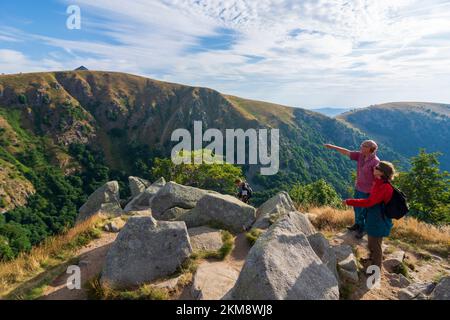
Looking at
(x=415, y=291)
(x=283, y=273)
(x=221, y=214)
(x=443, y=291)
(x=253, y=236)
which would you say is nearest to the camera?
(x=283, y=273)

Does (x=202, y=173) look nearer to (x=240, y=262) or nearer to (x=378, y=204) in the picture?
(x=240, y=262)

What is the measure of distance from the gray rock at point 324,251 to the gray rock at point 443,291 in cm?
218

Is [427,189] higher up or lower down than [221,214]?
lower down

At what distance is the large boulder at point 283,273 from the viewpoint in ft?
20.4

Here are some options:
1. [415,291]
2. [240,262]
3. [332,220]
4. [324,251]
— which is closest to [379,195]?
[324,251]

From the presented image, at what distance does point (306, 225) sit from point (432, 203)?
3811cm

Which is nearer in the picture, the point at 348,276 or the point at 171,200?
the point at 348,276

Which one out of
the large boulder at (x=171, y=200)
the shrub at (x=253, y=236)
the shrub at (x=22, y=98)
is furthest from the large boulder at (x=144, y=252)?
the shrub at (x=22, y=98)

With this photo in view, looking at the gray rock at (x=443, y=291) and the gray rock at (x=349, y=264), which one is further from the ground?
the gray rock at (x=443, y=291)

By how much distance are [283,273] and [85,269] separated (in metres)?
6.57

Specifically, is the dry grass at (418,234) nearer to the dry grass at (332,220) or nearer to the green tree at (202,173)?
the dry grass at (332,220)

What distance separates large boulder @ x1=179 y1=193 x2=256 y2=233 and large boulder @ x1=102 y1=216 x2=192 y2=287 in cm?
281

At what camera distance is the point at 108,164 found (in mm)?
174000

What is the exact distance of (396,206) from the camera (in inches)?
317
